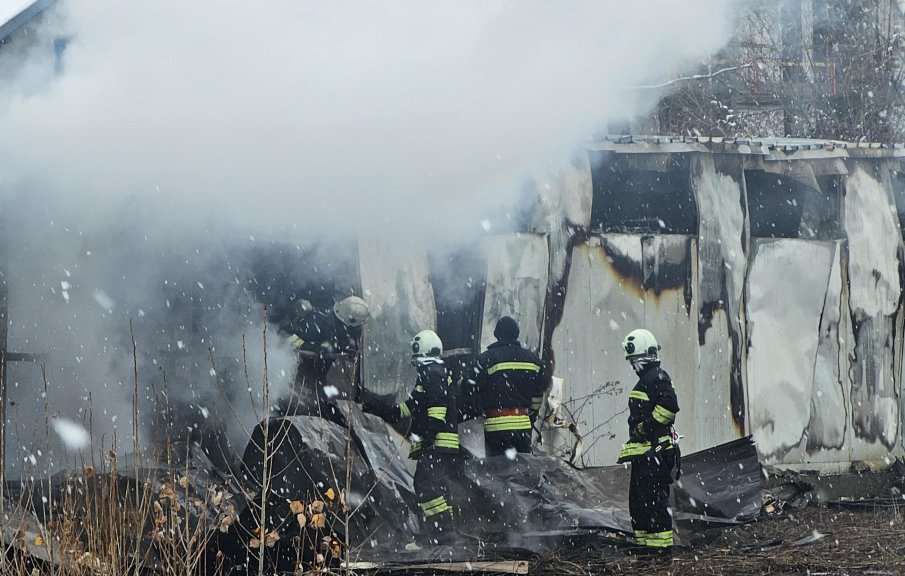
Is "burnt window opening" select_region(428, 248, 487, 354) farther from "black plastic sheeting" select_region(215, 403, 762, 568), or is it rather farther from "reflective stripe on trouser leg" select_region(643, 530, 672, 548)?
"reflective stripe on trouser leg" select_region(643, 530, 672, 548)

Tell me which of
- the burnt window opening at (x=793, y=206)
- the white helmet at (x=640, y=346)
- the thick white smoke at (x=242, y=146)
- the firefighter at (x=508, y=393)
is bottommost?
the firefighter at (x=508, y=393)

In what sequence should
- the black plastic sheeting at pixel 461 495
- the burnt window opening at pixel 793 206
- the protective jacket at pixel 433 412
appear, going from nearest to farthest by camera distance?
1. the black plastic sheeting at pixel 461 495
2. the protective jacket at pixel 433 412
3. the burnt window opening at pixel 793 206

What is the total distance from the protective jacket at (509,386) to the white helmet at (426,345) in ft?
1.38

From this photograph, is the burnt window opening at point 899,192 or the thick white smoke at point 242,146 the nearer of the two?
the thick white smoke at point 242,146

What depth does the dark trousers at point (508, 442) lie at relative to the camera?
25.8ft

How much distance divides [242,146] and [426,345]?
1991mm

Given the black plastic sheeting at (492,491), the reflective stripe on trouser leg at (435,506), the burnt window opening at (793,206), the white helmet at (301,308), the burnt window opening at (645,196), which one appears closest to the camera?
the black plastic sheeting at (492,491)

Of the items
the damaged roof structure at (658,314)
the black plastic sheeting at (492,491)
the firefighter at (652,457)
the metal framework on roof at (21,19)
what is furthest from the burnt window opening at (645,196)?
the metal framework on roof at (21,19)

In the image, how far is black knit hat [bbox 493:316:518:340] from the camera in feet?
26.6

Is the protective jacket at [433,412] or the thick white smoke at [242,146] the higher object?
the thick white smoke at [242,146]

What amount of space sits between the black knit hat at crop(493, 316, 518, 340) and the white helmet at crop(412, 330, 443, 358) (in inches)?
19.7

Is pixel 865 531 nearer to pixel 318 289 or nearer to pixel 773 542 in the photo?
pixel 773 542

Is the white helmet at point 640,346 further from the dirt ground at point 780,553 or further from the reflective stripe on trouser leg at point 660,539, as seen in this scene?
the dirt ground at point 780,553

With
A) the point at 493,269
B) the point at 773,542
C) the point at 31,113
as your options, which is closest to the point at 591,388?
the point at 493,269
